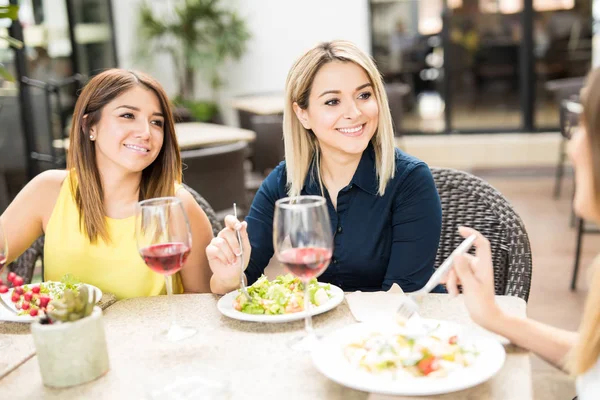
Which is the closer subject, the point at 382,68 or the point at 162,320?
the point at 162,320

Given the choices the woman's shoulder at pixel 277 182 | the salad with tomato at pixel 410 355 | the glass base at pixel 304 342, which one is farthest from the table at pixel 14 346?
the woman's shoulder at pixel 277 182

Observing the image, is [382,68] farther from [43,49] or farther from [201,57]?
[43,49]

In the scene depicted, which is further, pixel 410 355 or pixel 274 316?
pixel 274 316

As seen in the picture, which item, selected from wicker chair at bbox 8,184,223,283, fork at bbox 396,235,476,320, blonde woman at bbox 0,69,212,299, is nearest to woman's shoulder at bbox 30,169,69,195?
blonde woman at bbox 0,69,212,299

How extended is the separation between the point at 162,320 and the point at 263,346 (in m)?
0.28

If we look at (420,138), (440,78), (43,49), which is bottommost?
(420,138)

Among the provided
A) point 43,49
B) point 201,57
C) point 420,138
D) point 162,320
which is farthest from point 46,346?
point 420,138

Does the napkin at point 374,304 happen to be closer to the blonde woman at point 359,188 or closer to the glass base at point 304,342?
the glass base at point 304,342

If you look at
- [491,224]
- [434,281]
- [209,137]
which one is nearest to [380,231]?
[491,224]

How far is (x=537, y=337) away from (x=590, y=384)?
135 mm

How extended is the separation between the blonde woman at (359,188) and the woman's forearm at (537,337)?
57 centimetres

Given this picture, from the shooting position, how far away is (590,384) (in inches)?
Result: 44.6

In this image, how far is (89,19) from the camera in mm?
7102

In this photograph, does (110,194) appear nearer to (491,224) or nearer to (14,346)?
(14,346)
